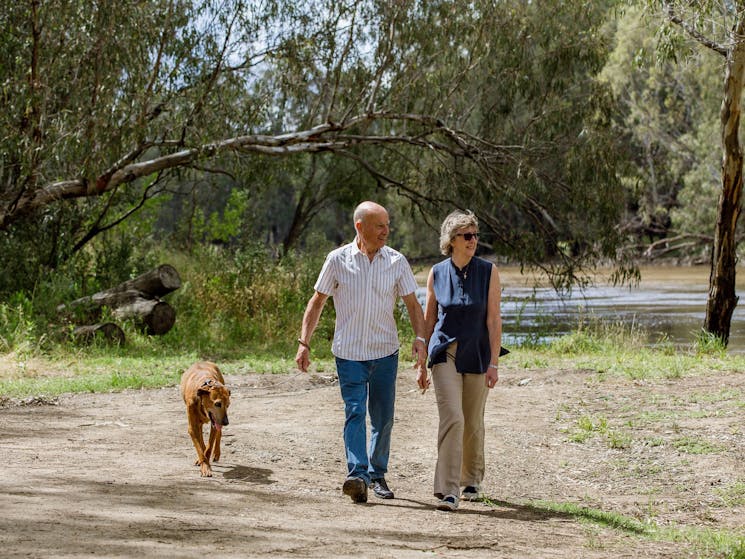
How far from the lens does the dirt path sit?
484 cm

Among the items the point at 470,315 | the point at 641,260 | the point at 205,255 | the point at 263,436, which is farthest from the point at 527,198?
the point at 641,260

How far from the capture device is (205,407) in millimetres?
6625

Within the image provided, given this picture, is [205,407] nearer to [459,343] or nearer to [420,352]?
[420,352]

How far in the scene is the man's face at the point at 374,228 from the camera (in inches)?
240

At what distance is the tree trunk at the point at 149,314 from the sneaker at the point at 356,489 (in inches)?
415

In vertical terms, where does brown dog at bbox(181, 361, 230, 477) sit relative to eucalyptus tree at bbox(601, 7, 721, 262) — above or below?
below

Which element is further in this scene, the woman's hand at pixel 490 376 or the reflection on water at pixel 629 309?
the reflection on water at pixel 629 309

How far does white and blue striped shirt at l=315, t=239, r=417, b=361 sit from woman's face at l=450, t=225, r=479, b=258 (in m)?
0.33

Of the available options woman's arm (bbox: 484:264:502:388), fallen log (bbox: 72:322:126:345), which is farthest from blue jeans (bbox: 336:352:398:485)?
fallen log (bbox: 72:322:126:345)

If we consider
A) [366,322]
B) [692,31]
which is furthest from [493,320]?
[692,31]

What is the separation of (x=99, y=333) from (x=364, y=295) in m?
9.79

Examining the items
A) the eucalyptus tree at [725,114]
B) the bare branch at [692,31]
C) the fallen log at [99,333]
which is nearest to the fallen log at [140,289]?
the fallen log at [99,333]

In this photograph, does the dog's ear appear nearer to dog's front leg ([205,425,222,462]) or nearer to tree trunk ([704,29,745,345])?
dog's front leg ([205,425,222,462])

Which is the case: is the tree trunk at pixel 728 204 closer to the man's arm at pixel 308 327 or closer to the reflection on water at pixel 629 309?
the reflection on water at pixel 629 309
